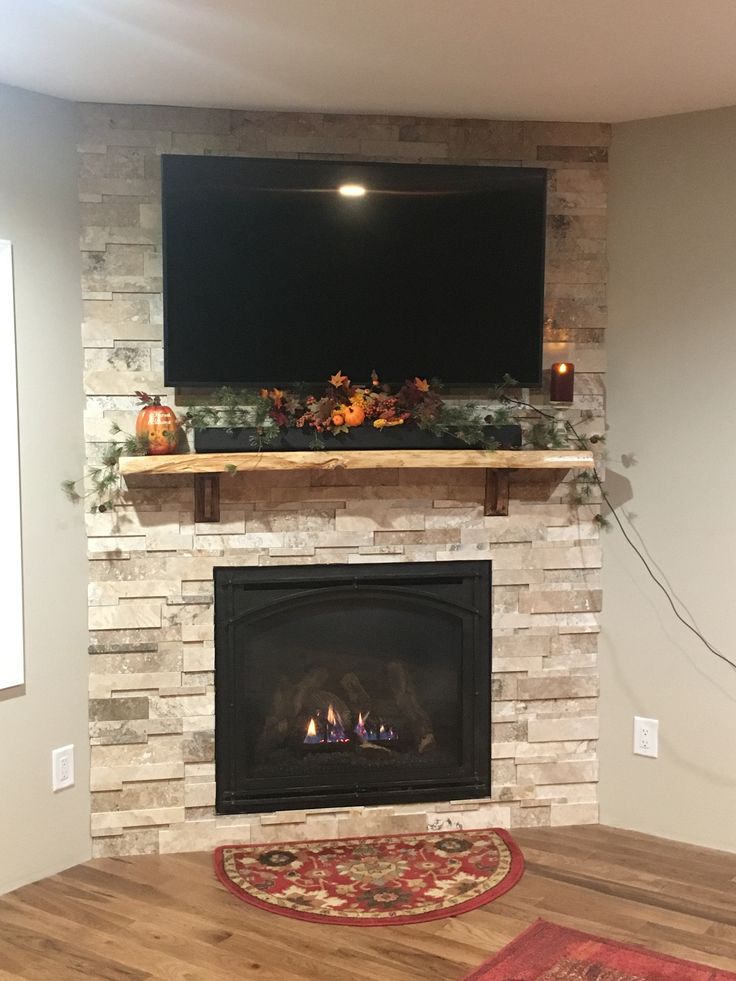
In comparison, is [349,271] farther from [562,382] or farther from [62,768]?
[62,768]

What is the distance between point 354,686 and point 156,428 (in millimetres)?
1089

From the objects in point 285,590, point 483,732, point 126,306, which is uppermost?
point 126,306

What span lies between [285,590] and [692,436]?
1.40m

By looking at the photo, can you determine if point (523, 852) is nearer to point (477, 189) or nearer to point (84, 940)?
point (84, 940)

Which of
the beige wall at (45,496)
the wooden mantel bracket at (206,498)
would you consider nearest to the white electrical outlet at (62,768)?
the beige wall at (45,496)

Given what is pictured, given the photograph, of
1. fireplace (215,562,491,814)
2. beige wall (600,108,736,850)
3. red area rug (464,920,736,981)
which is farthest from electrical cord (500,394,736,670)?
red area rug (464,920,736,981)

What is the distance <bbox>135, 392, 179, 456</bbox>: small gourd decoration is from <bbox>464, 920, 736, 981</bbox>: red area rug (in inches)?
65.9

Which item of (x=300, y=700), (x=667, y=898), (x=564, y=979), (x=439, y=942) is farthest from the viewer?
(x=300, y=700)

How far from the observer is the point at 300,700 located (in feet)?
11.1

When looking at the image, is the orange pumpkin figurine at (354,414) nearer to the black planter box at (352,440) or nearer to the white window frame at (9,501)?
the black planter box at (352,440)

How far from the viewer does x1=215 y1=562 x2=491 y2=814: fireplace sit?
331 cm

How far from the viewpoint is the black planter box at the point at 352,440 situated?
3092 millimetres

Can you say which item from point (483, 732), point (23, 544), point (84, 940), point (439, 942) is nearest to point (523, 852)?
point (483, 732)

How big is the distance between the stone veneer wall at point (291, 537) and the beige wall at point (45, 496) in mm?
55
